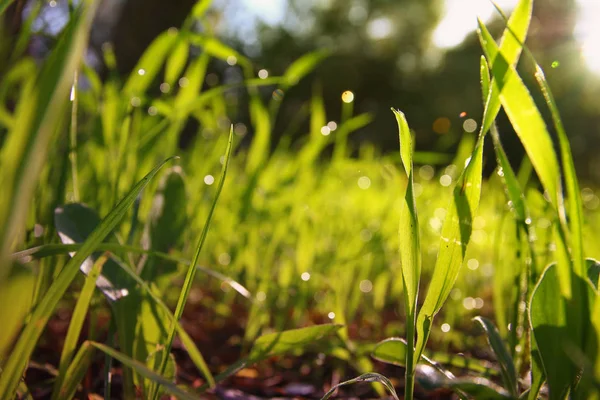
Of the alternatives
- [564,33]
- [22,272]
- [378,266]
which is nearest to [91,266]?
[22,272]

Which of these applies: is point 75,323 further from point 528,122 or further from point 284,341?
point 528,122

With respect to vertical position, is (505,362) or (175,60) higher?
(175,60)

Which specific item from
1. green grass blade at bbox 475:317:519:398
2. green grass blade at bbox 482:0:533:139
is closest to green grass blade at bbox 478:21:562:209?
green grass blade at bbox 482:0:533:139

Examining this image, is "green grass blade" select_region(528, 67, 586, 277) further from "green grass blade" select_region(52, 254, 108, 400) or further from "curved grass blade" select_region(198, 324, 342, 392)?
"green grass blade" select_region(52, 254, 108, 400)

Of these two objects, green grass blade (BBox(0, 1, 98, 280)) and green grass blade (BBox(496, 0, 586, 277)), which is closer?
green grass blade (BBox(0, 1, 98, 280))


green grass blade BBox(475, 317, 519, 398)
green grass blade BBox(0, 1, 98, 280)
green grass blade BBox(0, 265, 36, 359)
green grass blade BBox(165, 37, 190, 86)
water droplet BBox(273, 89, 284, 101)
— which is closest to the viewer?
green grass blade BBox(0, 1, 98, 280)

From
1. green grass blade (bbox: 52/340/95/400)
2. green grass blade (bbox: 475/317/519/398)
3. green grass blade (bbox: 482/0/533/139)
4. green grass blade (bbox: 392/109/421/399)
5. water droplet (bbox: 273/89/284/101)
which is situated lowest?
green grass blade (bbox: 52/340/95/400)

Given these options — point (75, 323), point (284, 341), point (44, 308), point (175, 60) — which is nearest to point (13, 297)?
point (44, 308)

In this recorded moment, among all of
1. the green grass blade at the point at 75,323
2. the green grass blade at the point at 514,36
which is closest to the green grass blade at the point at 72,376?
the green grass blade at the point at 75,323

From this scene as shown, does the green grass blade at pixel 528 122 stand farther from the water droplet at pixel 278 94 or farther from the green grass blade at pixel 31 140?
the water droplet at pixel 278 94
